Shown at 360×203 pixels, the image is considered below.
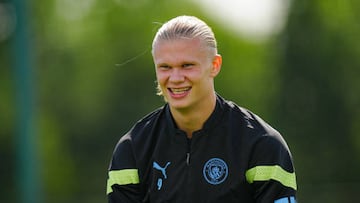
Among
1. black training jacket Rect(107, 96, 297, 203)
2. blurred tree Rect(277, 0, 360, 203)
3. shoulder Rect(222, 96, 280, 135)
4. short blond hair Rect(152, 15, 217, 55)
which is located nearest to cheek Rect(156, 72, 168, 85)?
short blond hair Rect(152, 15, 217, 55)

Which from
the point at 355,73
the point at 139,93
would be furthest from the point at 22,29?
the point at 139,93

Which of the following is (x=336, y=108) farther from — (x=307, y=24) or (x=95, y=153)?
(x=95, y=153)

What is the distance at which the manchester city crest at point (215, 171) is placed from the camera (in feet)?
16.3

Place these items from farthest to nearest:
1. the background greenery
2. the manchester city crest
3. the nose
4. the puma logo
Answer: the background greenery
the puma logo
the manchester city crest
the nose

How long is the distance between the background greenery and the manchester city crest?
6.26 m

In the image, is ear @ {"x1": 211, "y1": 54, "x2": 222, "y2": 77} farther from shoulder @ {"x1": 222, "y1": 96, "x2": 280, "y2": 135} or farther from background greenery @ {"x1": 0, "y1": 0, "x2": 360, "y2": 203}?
background greenery @ {"x1": 0, "y1": 0, "x2": 360, "y2": 203}

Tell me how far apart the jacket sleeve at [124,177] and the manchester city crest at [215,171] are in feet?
1.23

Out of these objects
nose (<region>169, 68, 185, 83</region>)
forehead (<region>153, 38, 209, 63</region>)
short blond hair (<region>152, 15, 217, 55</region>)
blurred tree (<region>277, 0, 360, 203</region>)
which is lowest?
blurred tree (<region>277, 0, 360, 203</region>)

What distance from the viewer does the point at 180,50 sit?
4.87 m

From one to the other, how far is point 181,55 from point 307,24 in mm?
12434

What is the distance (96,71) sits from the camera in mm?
23375

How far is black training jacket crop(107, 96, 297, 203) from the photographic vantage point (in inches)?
194

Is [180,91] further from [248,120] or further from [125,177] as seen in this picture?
[125,177]

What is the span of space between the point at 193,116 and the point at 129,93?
53.1 feet
